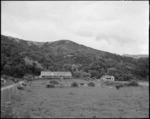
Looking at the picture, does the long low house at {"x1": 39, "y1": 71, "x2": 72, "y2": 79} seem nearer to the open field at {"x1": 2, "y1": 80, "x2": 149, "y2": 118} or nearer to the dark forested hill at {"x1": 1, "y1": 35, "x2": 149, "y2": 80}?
the dark forested hill at {"x1": 1, "y1": 35, "x2": 149, "y2": 80}

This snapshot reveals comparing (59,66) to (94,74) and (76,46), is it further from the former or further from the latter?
(76,46)

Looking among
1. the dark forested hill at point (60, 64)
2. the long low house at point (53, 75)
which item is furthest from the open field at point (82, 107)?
the long low house at point (53, 75)

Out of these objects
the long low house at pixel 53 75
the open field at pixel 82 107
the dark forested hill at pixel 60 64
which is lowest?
the open field at pixel 82 107

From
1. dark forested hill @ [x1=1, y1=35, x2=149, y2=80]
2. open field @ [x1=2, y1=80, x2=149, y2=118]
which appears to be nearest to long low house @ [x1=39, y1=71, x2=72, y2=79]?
dark forested hill @ [x1=1, y1=35, x2=149, y2=80]

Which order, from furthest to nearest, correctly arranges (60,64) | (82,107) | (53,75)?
(60,64) → (53,75) → (82,107)

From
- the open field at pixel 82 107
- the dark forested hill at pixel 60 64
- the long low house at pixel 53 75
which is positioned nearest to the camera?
the open field at pixel 82 107

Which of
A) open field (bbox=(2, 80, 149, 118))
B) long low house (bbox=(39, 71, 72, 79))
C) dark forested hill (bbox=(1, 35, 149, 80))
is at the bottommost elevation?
open field (bbox=(2, 80, 149, 118))

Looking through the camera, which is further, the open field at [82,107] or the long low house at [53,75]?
the long low house at [53,75]

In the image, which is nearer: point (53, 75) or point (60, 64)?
point (53, 75)

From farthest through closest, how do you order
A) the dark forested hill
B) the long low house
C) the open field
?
1. the long low house
2. the dark forested hill
3. the open field

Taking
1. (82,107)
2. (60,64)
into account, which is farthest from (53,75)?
(82,107)

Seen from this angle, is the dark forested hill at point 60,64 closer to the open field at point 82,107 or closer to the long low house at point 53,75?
the long low house at point 53,75

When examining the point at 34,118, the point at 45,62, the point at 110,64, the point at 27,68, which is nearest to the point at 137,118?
the point at 34,118

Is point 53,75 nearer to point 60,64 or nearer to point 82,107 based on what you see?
point 60,64
